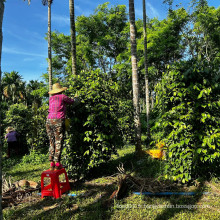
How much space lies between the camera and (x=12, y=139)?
9695 mm

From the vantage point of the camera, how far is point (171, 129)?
14.0ft

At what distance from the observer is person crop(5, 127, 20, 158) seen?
31.8 ft

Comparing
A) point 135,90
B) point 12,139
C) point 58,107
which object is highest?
point 135,90

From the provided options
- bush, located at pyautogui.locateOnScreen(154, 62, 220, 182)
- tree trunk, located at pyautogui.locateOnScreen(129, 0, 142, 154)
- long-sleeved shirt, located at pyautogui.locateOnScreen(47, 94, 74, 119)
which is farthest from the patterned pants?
tree trunk, located at pyautogui.locateOnScreen(129, 0, 142, 154)

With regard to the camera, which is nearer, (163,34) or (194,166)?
(194,166)

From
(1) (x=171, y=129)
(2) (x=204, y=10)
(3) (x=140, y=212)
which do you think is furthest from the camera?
(2) (x=204, y=10)

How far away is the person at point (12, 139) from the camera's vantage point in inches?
382

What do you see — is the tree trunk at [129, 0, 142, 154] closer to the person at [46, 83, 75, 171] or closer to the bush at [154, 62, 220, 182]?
the bush at [154, 62, 220, 182]

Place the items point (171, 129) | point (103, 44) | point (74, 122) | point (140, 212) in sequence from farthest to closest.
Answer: point (103, 44) → point (74, 122) → point (171, 129) → point (140, 212)

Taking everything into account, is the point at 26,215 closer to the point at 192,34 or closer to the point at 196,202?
the point at 196,202

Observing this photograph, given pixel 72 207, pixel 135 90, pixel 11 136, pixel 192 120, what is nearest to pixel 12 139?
pixel 11 136

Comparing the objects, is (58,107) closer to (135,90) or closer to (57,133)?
(57,133)

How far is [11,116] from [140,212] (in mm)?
10199

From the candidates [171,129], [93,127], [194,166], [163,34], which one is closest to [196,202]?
[194,166]
